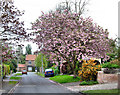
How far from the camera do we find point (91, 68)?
901 inches

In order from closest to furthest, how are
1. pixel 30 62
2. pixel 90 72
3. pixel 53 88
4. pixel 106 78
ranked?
1. pixel 53 88
2. pixel 106 78
3. pixel 90 72
4. pixel 30 62

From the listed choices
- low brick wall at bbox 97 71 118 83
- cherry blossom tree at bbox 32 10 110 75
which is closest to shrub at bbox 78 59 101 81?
low brick wall at bbox 97 71 118 83

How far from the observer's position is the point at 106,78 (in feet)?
69.2

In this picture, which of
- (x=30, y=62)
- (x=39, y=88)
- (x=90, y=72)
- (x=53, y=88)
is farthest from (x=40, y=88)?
(x=30, y=62)

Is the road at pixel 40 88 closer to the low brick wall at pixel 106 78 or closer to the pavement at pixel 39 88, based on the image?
the pavement at pixel 39 88

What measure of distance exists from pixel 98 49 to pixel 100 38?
4.45ft

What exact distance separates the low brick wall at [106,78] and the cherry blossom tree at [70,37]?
5.54m

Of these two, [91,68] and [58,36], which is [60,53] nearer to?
[58,36]

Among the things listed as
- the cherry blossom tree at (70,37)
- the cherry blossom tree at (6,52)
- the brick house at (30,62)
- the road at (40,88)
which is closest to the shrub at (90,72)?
the road at (40,88)

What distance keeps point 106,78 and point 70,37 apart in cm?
715

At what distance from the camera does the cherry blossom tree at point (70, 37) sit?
26.9m

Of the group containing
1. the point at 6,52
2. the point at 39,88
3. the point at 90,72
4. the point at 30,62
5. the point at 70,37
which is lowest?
the point at 39,88

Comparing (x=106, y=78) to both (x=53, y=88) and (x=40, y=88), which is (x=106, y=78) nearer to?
(x=53, y=88)

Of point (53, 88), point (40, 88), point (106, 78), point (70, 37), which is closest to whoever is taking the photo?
point (53, 88)
